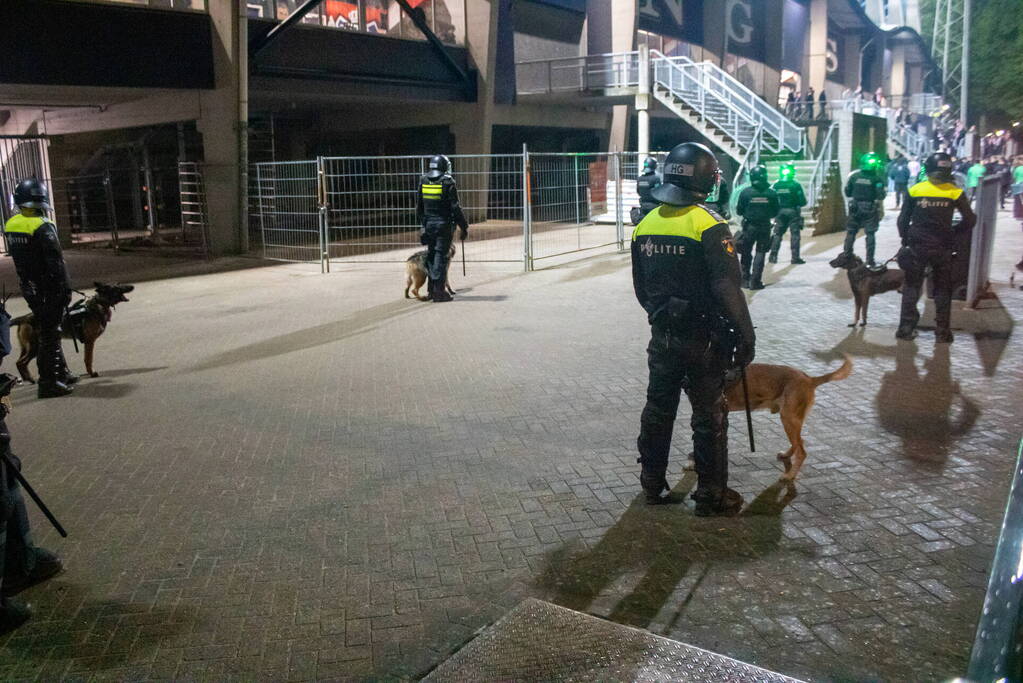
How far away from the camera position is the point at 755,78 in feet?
129

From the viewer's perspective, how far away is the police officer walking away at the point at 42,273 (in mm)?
7148

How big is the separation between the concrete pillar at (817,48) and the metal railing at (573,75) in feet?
75.1

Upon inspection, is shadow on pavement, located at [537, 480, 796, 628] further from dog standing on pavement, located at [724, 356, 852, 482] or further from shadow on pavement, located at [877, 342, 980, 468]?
shadow on pavement, located at [877, 342, 980, 468]

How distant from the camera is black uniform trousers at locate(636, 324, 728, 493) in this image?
4.49 m

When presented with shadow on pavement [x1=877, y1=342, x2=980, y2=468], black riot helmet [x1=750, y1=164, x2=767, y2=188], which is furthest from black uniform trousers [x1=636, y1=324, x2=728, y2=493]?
black riot helmet [x1=750, y1=164, x2=767, y2=188]

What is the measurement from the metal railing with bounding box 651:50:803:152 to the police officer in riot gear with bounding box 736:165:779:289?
421 inches

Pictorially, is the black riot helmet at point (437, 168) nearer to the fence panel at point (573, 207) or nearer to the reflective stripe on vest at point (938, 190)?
the fence panel at point (573, 207)

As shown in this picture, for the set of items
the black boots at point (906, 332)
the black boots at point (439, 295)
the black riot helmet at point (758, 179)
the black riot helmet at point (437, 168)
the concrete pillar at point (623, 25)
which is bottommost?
the black boots at point (906, 332)

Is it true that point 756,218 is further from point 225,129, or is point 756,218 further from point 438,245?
point 225,129


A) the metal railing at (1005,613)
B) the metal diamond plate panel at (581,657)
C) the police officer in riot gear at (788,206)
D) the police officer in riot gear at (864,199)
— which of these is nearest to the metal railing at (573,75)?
the police officer in riot gear at (788,206)

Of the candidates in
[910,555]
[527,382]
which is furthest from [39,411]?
[910,555]

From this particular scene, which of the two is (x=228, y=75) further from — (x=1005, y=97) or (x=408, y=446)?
(x=1005, y=97)

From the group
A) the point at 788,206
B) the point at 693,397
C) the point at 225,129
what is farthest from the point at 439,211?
the point at 225,129

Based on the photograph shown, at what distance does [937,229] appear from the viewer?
8367mm
